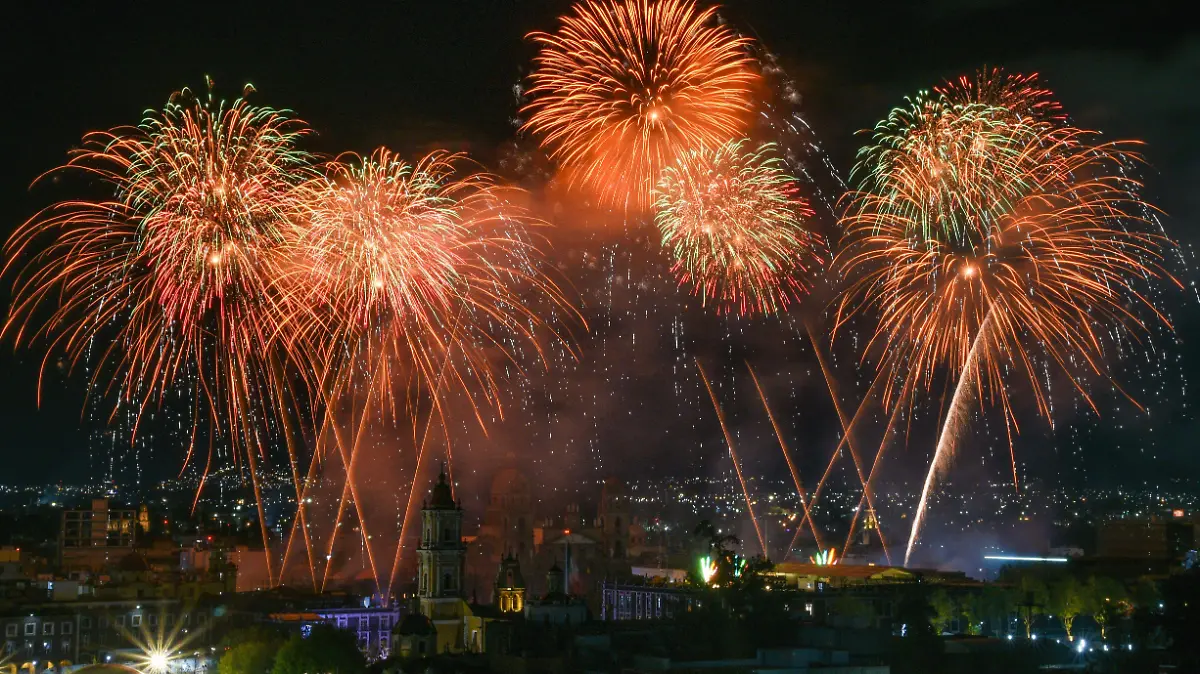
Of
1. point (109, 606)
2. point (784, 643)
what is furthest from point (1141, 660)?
point (109, 606)

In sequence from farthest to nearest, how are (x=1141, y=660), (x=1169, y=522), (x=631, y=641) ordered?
1. (x=1169, y=522)
2. (x=631, y=641)
3. (x=1141, y=660)

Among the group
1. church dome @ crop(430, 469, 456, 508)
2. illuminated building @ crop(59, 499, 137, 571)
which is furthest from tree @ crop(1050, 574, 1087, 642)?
illuminated building @ crop(59, 499, 137, 571)

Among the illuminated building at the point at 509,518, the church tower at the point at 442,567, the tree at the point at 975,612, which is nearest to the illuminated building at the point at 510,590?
the church tower at the point at 442,567

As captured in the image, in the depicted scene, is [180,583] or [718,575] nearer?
[718,575]

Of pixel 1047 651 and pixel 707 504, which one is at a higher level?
pixel 707 504

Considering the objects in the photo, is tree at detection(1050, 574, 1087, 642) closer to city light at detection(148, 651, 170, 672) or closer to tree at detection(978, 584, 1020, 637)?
tree at detection(978, 584, 1020, 637)

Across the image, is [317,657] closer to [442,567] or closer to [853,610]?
[442,567]

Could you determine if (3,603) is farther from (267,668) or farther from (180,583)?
(267,668)

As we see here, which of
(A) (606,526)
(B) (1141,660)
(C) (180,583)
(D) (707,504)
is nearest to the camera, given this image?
(B) (1141,660)
